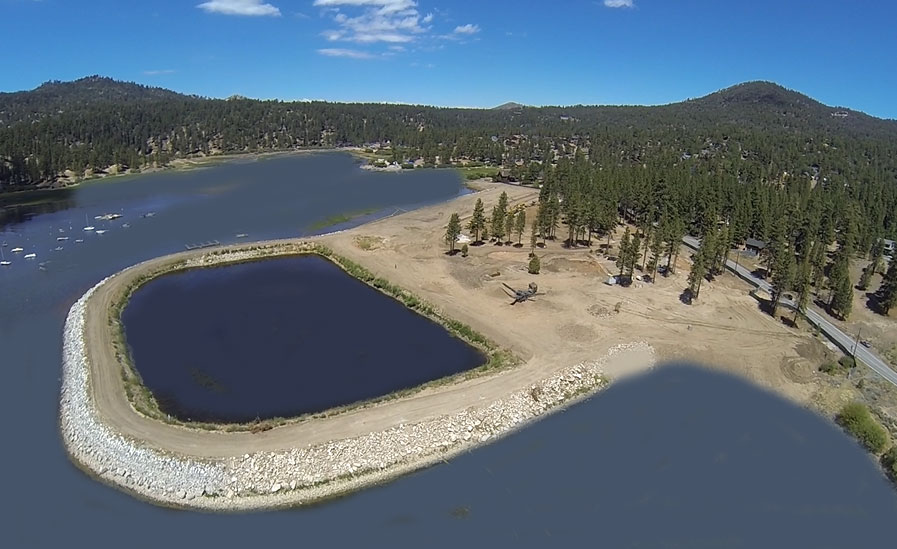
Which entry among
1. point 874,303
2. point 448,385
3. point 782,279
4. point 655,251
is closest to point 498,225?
point 655,251

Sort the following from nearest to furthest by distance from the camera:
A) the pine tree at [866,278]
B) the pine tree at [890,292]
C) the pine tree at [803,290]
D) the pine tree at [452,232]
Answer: the pine tree at [803,290], the pine tree at [890,292], the pine tree at [866,278], the pine tree at [452,232]

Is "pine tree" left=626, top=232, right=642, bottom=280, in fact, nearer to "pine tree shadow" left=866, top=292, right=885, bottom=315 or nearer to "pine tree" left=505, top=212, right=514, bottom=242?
"pine tree" left=505, top=212, right=514, bottom=242

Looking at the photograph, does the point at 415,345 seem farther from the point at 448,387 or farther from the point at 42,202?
the point at 42,202

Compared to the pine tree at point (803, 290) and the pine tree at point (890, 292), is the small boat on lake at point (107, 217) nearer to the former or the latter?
the pine tree at point (803, 290)

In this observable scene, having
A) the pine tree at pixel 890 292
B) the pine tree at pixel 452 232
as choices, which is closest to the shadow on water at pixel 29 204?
the pine tree at pixel 452 232

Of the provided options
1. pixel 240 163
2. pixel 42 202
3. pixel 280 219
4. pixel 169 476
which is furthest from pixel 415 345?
pixel 240 163

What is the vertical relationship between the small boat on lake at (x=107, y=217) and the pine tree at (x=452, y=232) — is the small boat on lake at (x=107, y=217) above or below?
below

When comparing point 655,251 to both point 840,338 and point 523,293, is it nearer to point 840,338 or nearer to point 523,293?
point 523,293
